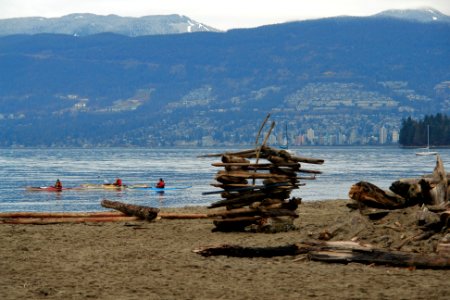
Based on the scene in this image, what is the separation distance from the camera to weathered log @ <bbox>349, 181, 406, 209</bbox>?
2272cm

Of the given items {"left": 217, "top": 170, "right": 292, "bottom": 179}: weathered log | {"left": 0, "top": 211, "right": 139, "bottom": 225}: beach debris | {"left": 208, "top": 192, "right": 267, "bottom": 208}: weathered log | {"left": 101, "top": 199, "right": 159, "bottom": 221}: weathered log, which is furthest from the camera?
{"left": 101, "top": 199, "right": 159, "bottom": 221}: weathered log

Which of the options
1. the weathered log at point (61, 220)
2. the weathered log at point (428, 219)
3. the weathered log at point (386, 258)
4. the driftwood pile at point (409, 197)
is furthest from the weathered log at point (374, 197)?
the weathered log at point (61, 220)

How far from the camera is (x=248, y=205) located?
999 inches

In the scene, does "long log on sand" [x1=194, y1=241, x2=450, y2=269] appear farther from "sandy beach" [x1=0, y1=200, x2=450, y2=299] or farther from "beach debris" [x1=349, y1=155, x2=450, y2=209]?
"beach debris" [x1=349, y1=155, x2=450, y2=209]

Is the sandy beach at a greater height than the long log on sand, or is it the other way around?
the long log on sand

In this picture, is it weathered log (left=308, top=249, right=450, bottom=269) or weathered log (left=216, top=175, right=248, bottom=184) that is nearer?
weathered log (left=308, top=249, right=450, bottom=269)

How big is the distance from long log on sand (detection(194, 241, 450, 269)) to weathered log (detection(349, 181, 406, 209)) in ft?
10.8

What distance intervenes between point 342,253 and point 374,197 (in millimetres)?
4238

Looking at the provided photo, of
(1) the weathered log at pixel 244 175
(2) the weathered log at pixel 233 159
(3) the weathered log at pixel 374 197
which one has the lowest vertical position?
(3) the weathered log at pixel 374 197

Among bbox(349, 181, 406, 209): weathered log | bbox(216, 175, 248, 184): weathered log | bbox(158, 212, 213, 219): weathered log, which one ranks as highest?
bbox(216, 175, 248, 184): weathered log

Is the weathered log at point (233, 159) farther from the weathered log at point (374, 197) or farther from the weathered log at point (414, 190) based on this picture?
the weathered log at point (414, 190)

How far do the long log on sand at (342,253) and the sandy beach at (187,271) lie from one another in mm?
168

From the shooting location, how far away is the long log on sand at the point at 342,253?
18.3 metres

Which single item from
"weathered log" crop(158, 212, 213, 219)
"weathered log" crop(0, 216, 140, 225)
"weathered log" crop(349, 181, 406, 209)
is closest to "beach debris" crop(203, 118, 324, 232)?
"weathered log" crop(349, 181, 406, 209)
